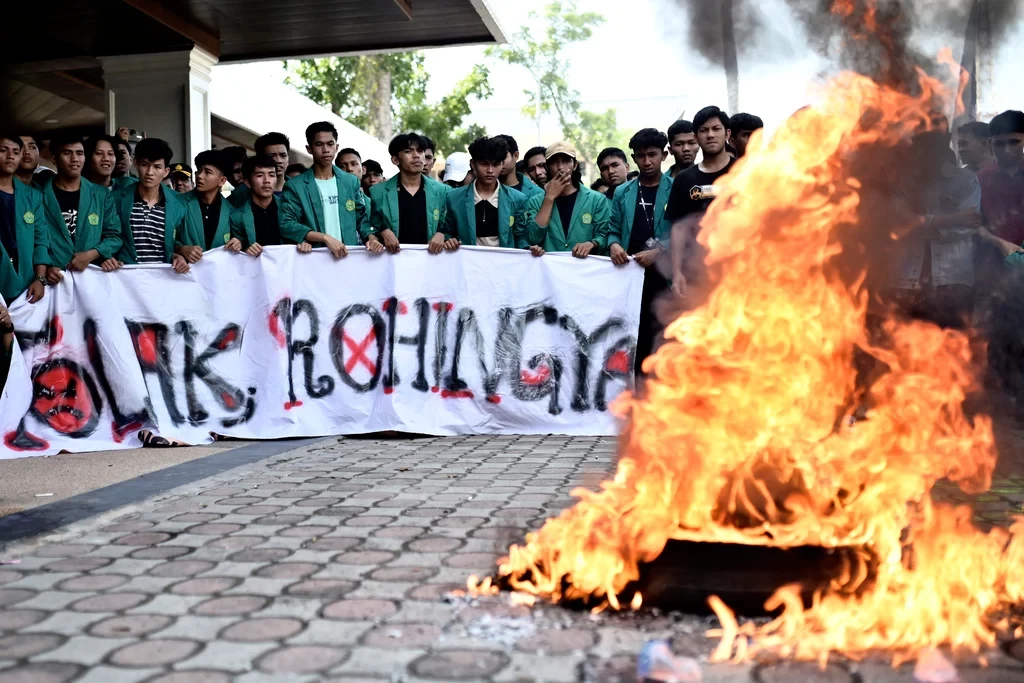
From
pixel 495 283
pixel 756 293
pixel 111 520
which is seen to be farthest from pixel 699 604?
pixel 495 283

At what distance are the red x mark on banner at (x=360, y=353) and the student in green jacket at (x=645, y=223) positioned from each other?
6.57 ft

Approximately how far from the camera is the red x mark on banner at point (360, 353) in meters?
7.82

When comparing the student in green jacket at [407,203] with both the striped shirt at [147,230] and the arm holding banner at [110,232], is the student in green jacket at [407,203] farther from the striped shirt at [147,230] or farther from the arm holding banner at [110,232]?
the arm holding banner at [110,232]

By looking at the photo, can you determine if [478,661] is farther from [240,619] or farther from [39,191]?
[39,191]

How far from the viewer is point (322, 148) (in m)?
8.10

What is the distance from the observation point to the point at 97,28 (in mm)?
12414

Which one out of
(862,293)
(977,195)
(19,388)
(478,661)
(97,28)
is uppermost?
(97,28)

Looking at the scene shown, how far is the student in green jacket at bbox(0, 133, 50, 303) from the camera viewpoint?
7.17 meters

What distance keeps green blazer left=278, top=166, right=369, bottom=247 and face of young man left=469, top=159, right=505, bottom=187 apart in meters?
1.03

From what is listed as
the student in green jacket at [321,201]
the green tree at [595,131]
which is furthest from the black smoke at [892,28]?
the green tree at [595,131]

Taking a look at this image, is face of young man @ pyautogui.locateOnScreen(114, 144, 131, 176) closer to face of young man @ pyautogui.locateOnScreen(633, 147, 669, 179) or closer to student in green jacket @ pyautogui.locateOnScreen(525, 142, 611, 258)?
student in green jacket @ pyautogui.locateOnScreen(525, 142, 611, 258)

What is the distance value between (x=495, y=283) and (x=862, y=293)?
14.5ft

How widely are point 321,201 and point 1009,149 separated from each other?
5340mm

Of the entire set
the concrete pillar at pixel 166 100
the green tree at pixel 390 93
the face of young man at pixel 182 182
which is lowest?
the face of young man at pixel 182 182
